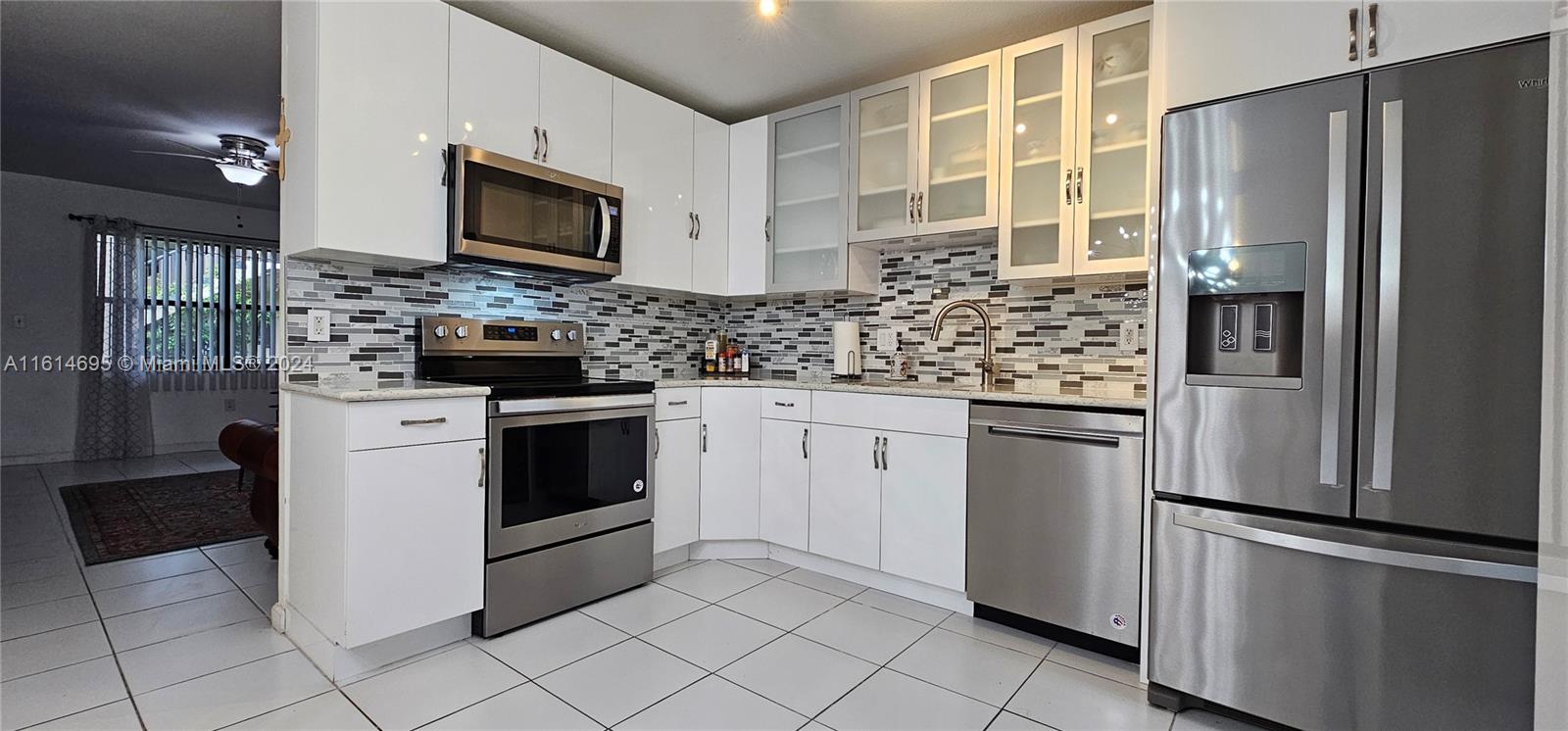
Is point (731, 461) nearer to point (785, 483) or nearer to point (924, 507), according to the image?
point (785, 483)

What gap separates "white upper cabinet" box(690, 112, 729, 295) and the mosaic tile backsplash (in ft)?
1.12

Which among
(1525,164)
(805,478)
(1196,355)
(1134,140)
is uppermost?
(1134,140)

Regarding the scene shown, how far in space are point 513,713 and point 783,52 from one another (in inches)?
108

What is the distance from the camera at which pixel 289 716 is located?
1801 millimetres

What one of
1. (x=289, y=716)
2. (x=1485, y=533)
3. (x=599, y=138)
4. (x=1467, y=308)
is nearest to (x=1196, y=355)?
(x=1467, y=308)

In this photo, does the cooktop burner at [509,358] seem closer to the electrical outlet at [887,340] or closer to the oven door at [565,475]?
the oven door at [565,475]

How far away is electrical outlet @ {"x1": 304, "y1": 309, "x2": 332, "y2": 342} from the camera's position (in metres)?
2.38

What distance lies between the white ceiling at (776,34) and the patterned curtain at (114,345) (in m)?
5.60

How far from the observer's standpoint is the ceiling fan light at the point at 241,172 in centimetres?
427

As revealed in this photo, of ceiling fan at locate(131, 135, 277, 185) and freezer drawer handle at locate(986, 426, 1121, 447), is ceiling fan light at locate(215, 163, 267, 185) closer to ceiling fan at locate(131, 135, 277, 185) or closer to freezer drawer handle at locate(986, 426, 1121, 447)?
ceiling fan at locate(131, 135, 277, 185)

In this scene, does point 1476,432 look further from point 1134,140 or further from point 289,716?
point 289,716

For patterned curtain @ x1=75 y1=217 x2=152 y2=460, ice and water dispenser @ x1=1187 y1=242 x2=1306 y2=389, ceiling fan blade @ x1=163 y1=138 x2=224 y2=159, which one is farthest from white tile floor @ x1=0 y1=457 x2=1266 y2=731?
patterned curtain @ x1=75 y1=217 x2=152 y2=460

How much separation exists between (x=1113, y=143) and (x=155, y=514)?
17.6 feet

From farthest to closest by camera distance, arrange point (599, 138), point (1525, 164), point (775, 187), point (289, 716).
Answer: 1. point (775, 187)
2. point (599, 138)
3. point (289, 716)
4. point (1525, 164)
